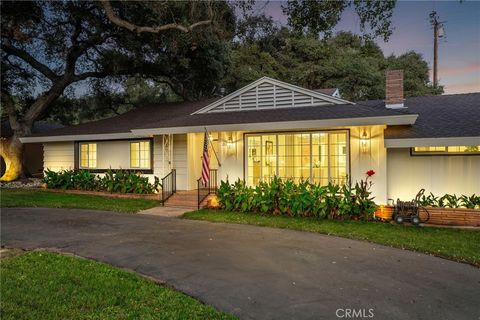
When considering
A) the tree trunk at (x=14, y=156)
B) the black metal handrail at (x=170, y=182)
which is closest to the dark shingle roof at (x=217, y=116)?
the black metal handrail at (x=170, y=182)

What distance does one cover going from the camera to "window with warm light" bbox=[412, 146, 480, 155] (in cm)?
1046

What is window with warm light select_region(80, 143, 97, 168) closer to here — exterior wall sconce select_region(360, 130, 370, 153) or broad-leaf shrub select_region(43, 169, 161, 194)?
broad-leaf shrub select_region(43, 169, 161, 194)

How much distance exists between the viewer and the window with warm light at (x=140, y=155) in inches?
591

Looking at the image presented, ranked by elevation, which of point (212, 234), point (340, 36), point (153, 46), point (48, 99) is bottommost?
point (212, 234)

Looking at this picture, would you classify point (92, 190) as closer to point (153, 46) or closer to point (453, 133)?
point (153, 46)

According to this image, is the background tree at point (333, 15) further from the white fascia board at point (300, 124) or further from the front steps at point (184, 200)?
the front steps at point (184, 200)

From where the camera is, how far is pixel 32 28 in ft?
60.4

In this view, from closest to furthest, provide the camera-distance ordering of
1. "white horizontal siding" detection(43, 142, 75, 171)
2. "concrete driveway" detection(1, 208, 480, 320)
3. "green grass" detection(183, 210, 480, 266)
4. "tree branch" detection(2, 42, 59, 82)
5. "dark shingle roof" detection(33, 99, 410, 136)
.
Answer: "concrete driveway" detection(1, 208, 480, 320)
"green grass" detection(183, 210, 480, 266)
"dark shingle roof" detection(33, 99, 410, 136)
"white horizontal siding" detection(43, 142, 75, 171)
"tree branch" detection(2, 42, 59, 82)

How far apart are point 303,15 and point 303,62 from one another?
18326 millimetres

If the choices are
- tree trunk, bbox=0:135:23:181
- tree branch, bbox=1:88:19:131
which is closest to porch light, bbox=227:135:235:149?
tree trunk, bbox=0:135:23:181

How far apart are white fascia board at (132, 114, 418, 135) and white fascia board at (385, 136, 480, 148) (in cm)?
52

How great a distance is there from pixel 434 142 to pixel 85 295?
29.5 feet

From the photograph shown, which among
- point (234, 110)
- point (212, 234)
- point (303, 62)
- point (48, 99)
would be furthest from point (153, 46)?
point (212, 234)

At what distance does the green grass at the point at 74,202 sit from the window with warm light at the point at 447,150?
27.9ft
